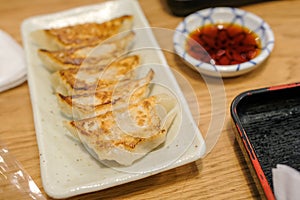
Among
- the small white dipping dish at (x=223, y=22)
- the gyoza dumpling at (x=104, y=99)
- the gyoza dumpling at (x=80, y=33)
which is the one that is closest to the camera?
the gyoza dumpling at (x=104, y=99)

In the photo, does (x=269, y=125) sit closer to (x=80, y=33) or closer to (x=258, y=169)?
(x=258, y=169)

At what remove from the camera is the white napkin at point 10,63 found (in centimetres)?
131

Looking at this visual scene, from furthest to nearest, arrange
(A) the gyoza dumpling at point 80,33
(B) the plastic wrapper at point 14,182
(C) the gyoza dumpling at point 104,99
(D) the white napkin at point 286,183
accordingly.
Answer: (A) the gyoza dumpling at point 80,33 < (C) the gyoza dumpling at point 104,99 < (B) the plastic wrapper at point 14,182 < (D) the white napkin at point 286,183

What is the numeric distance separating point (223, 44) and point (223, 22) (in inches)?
4.8

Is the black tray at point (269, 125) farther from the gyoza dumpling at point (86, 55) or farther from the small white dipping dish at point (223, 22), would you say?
the gyoza dumpling at point (86, 55)

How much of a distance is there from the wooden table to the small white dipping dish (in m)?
0.06

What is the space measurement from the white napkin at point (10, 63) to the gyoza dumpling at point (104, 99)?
0.23 m

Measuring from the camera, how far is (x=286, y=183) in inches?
35.2

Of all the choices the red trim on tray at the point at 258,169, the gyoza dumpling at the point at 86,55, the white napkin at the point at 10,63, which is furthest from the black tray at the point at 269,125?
the white napkin at the point at 10,63

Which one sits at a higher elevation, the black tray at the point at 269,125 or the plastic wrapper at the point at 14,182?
the plastic wrapper at the point at 14,182

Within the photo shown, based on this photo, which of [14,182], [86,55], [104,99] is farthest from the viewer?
[86,55]

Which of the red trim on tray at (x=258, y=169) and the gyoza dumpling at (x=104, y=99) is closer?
the red trim on tray at (x=258, y=169)

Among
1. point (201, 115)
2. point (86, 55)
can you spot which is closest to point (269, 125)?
point (201, 115)

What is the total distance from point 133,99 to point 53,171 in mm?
312
